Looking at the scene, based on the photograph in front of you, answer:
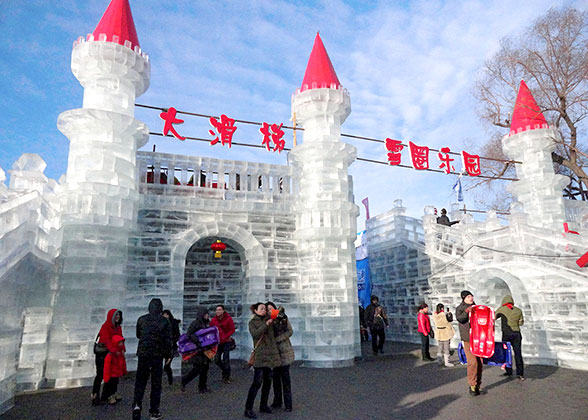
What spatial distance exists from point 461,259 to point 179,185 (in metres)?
7.90

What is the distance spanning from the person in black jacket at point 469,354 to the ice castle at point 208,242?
3474 millimetres

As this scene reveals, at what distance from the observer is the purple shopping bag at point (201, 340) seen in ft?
22.6

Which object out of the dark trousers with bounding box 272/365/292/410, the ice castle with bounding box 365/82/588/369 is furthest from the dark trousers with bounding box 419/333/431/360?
the dark trousers with bounding box 272/365/292/410

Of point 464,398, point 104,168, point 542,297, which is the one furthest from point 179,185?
point 542,297

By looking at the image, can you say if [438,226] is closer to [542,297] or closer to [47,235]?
[542,297]

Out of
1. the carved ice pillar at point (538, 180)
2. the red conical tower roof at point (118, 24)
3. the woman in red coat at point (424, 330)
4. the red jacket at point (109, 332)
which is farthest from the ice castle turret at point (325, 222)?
the carved ice pillar at point (538, 180)

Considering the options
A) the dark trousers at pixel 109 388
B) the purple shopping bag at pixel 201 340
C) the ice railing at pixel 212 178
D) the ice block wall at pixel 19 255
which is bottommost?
the dark trousers at pixel 109 388

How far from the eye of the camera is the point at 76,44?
921 cm

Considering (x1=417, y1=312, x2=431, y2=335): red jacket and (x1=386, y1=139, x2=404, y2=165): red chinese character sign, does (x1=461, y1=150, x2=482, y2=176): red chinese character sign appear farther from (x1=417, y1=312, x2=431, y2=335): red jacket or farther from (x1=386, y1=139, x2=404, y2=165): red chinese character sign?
(x1=417, y1=312, x2=431, y2=335): red jacket

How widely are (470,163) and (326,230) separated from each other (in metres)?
7.30

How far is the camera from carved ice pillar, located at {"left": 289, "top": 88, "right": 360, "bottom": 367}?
9.69m

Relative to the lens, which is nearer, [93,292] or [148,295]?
[93,292]

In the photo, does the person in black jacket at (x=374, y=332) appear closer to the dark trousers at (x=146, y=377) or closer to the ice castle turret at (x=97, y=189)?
the ice castle turret at (x=97, y=189)

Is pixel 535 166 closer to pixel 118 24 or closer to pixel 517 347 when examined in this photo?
pixel 517 347
